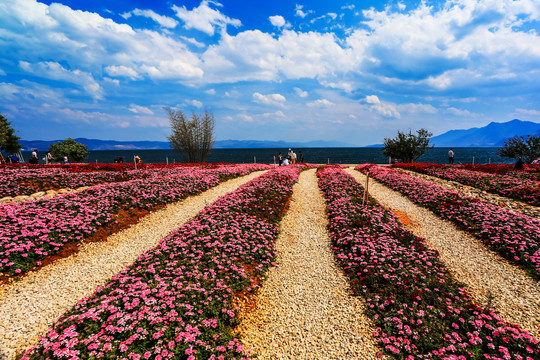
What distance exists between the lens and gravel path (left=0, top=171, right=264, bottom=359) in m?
5.87

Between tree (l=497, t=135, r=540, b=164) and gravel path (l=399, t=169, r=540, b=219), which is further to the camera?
tree (l=497, t=135, r=540, b=164)

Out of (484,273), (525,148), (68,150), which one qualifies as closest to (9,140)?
(68,150)

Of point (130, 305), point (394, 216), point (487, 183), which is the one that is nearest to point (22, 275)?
point (130, 305)

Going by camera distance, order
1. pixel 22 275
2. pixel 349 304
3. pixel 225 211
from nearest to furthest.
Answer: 1. pixel 349 304
2. pixel 22 275
3. pixel 225 211

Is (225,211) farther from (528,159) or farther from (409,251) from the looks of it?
(528,159)

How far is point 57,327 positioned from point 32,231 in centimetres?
641

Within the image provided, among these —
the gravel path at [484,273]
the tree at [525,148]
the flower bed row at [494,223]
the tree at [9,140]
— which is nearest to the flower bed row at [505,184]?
the flower bed row at [494,223]

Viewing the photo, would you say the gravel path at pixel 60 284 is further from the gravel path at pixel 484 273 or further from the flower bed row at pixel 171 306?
the gravel path at pixel 484 273

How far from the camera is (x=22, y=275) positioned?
26.4 feet

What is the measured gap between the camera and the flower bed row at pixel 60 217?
8.65m

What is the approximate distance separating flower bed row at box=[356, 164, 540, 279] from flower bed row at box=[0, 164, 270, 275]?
18.9 meters

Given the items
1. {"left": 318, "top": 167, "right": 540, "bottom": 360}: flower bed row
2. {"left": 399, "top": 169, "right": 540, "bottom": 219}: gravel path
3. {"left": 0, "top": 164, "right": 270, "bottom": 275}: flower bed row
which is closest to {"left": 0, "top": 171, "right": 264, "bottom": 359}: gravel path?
{"left": 0, "top": 164, "right": 270, "bottom": 275}: flower bed row

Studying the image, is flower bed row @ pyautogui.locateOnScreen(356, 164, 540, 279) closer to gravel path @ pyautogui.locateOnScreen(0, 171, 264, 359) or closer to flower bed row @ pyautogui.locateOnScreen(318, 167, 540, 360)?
flower bed row @ pyautogui.locateOnScreen(318, 167, 540, 360)

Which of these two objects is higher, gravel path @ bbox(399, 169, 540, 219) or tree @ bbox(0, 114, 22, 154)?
tree @ bbox(0, 114, 22, 154)
